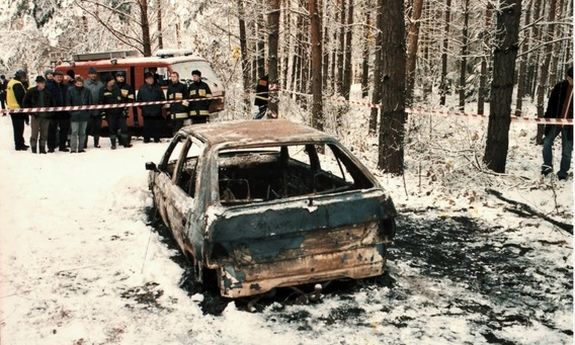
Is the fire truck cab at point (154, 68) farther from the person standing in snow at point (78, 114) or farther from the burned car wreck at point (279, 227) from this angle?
the burned car wreck at point (279, 227)

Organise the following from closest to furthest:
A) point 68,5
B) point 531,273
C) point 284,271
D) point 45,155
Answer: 1. point 284,271
2. point 531,273
3. point 45,155
4. point 68,5

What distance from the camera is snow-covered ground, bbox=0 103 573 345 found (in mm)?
4207

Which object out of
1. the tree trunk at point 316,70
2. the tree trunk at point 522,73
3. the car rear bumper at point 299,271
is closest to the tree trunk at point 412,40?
the tree trunk at point 316,70

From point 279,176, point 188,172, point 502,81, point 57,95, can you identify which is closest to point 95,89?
point 57,95

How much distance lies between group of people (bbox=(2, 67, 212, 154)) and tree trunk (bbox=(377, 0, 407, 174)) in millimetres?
5225

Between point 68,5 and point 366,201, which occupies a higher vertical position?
point 68,5

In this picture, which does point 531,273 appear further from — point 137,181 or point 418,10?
point 418,10

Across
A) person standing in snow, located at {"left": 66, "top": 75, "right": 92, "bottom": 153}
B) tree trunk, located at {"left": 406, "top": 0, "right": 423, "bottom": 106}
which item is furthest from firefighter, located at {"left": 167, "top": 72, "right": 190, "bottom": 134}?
tree trunk, located at {"left": 406, "top": 0, "right": 423, "bottom": 106}

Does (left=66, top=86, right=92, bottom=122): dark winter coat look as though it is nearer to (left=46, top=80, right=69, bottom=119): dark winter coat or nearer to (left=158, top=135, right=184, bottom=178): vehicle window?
(left=46, top=80, right=69, bottom=119): dark winter coat

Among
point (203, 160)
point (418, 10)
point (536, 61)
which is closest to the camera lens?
point (203, 160)

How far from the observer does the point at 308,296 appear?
15.4 ft

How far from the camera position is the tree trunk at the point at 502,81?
28.1ft

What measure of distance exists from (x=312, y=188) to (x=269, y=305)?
4.61 feet

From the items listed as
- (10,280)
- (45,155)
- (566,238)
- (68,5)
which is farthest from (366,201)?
(68,5)
